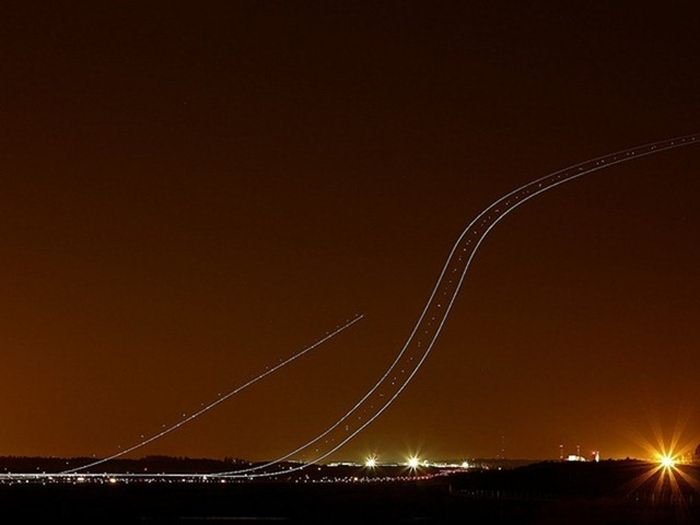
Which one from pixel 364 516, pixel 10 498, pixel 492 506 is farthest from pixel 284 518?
pixel 10 498

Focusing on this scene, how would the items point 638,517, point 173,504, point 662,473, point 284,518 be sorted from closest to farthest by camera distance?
point 638,517 → point 284,518 → point 173,504 → point 662,473

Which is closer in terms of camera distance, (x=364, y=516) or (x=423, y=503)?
(x=364, y=516)

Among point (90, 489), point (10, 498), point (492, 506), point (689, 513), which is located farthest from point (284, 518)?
point (90, 489)

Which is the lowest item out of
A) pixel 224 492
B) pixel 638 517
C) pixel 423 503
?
pixel 638 517

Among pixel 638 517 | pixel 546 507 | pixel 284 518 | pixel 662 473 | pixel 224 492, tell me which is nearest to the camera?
pixel 638 517

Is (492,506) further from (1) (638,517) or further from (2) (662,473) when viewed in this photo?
(2) (662,473)

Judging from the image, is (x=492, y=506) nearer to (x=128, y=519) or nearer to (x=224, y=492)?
(x=128, y=519)

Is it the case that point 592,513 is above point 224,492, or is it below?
below
